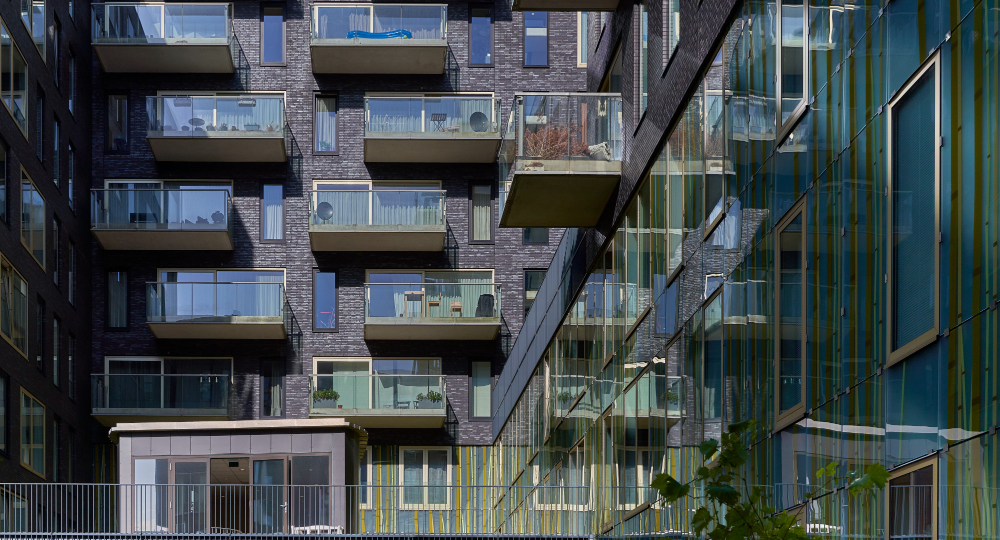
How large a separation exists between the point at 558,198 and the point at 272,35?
2009cm

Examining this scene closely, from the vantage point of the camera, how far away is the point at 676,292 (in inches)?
565

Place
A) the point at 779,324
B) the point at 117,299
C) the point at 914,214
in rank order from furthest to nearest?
1. the point at 117,299
2. the point at 779,324
3. the point at 914,214

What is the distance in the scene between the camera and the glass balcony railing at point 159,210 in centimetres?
3428

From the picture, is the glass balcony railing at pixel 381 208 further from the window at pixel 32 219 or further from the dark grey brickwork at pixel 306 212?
the window at pixel 32 219

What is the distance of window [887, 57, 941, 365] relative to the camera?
289 inches

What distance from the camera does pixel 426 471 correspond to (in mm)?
35562

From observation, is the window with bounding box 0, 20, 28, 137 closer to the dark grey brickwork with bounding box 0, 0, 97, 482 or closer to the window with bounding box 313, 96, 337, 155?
the dark grey brickwork with bounding box 0, 0, 97, 482

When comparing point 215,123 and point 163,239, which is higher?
point 215,123

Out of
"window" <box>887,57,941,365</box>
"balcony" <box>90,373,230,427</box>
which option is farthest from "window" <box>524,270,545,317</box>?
"window" <box>887,57,941,365</box>

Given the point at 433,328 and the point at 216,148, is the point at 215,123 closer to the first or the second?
the point at 216,148

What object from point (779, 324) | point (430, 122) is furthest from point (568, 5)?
point (430, 122)

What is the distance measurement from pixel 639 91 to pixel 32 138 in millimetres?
17001

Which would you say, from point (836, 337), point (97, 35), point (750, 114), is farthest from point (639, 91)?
point (97, 35)

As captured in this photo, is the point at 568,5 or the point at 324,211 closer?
the point at 568,5
